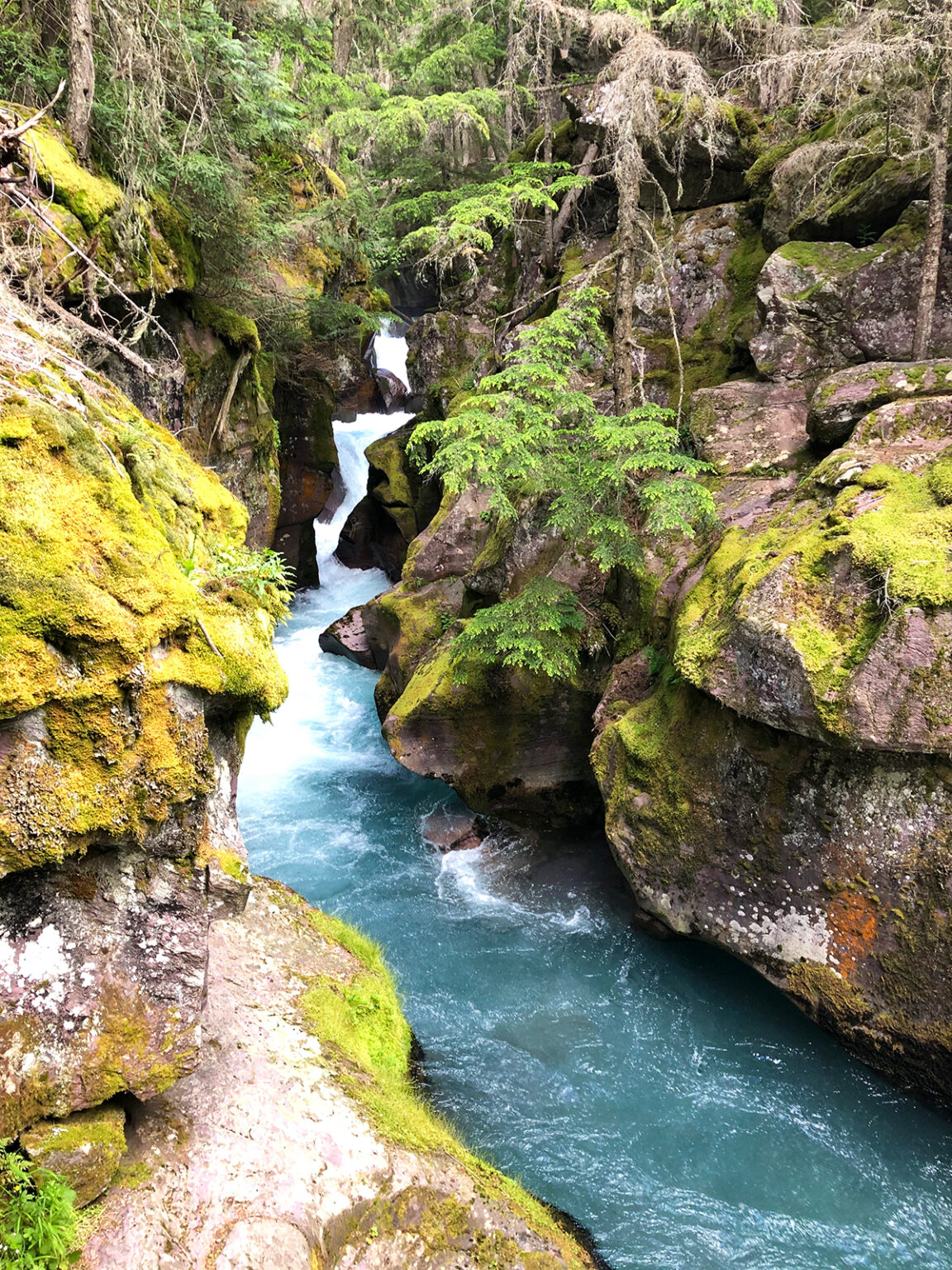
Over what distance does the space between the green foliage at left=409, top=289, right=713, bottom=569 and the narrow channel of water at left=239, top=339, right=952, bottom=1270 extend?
4.74 m

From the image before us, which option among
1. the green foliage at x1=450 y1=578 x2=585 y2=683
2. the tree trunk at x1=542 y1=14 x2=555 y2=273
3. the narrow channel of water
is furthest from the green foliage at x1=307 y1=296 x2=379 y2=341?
the narrow channel of water

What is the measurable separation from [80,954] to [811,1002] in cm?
663

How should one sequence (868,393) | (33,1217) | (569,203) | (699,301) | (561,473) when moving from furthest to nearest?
(569,203)
(699,301)
(561,473)
(868,393)
(33,1217)

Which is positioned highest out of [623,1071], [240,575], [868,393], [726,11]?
[726,11]

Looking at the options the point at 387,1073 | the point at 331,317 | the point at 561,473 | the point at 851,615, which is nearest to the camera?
the point at 387,1073

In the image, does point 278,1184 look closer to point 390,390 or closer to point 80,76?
point 80,76

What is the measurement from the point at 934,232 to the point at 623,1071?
Result: 398 inches

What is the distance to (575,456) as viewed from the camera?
9578 mm

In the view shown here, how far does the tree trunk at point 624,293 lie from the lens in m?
9.44

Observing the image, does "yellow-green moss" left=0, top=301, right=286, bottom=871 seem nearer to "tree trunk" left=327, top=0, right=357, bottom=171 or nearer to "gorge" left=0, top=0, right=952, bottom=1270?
"gorge" left=0, top=0, right=952, bottom=1270

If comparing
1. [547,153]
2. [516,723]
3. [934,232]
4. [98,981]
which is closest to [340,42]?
[547,153]

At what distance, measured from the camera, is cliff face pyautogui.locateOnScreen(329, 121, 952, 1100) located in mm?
6445

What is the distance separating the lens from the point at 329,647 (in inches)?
689

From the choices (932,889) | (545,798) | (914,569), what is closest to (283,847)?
(545,798)
